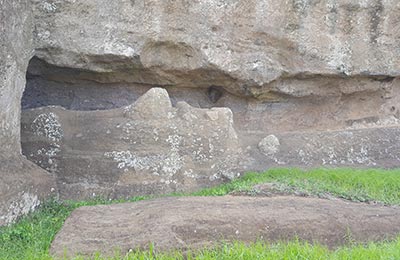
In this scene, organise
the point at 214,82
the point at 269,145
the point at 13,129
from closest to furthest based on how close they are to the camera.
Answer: the point at 13,129, the point at 269,145, the point at 214,82

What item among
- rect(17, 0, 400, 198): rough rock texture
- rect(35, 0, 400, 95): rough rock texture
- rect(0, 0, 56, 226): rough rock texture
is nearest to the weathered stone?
rect(17, 0, 400, 198): rough rock texture

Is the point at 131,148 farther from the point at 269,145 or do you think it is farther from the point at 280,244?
the point at 280,244

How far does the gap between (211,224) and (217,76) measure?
4.88m

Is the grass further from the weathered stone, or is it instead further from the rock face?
the weathered stone

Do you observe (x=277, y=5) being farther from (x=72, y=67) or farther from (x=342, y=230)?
(x=342, y=230)

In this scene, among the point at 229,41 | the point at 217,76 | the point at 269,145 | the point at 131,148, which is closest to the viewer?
the point at 131,148

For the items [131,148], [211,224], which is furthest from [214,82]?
[211,224]

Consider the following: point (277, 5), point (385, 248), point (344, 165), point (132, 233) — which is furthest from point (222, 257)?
point (277, 5)

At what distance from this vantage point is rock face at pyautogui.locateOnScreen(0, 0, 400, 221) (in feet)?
28.0

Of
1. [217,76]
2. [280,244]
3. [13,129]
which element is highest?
[217,76]

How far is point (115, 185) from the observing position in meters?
8.17

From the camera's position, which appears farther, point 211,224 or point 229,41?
point 229,41

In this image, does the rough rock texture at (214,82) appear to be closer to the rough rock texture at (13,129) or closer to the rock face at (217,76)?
the rock face at (217,76)

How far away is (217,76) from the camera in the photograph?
9938mm
